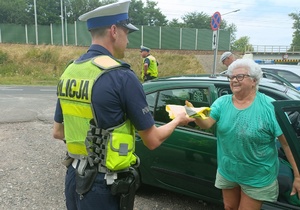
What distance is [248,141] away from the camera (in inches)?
89.8

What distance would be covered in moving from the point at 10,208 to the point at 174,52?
2848 centimetres

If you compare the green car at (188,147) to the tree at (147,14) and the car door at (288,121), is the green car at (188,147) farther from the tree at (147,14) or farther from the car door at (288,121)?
the tree at (147,14)

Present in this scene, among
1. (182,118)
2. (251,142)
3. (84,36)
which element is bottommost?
(251,142)

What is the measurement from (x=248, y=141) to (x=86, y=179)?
50.4 inches

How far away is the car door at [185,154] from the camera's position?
299cm

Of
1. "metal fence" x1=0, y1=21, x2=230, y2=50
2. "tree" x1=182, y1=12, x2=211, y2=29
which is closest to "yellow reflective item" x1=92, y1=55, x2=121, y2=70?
"metal fence" x1=0, y1=21, x2=230, y2=50

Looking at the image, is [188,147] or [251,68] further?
[188,147]

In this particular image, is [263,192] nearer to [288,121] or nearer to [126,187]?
[288,121]

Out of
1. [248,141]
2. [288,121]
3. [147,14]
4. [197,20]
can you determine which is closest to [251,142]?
[248,141]

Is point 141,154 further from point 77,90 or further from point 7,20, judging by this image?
point 7,20

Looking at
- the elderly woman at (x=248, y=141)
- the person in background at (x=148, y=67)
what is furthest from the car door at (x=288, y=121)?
the person in background at (x=148, y=67)

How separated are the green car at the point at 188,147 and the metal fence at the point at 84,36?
94.5ft

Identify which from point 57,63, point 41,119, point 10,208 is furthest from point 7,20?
point 10,208

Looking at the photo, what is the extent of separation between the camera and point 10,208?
3.45 metres
